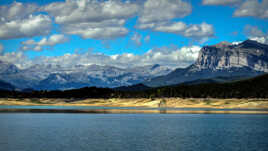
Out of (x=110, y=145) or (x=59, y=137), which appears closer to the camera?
(x=110, y=145)

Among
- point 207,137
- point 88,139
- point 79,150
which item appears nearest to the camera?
point 79,150

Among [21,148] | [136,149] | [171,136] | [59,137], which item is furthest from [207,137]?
[21,148]

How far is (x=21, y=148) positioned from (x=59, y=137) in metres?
16.1

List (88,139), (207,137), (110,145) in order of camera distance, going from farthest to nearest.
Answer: (207,137) < (88,139) < (110,145)

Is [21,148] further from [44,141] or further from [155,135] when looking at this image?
[155,135]

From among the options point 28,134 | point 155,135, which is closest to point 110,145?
point 155,135

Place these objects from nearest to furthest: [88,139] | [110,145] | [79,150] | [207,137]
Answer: [79,150] < [110,145] < [88,139] < [207,137]

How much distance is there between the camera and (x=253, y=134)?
282 ft

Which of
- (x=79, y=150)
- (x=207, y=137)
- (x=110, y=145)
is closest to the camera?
(x=79, y=150)

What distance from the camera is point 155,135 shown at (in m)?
84.2

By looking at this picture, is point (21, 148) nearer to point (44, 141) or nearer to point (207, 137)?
point (44, 141)

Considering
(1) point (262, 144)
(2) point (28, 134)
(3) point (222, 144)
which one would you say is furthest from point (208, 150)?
(2) point (28, 134)

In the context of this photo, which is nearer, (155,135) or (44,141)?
(44,141)

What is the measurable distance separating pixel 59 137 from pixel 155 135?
68.2 feet
